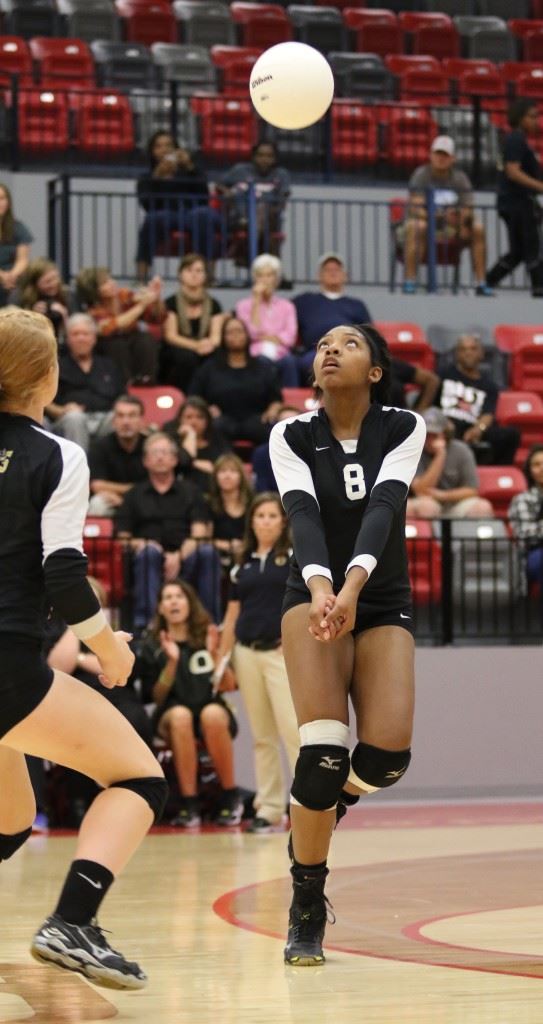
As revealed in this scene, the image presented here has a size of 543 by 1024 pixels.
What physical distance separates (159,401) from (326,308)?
68.4 inches

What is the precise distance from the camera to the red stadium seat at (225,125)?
1664 cm

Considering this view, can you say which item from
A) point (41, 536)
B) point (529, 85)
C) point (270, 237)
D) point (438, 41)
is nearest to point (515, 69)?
point (529, 85)

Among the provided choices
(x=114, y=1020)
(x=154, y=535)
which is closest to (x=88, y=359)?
(x=154, y=535)

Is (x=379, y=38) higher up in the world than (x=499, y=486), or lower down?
higher up

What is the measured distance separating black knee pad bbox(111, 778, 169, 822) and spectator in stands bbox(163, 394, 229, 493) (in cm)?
715

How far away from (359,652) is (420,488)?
7146mm

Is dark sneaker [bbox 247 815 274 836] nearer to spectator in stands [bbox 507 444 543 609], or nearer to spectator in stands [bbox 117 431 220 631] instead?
spectator in stands [bbox 117 431 220 631]

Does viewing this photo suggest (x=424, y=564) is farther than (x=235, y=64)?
No

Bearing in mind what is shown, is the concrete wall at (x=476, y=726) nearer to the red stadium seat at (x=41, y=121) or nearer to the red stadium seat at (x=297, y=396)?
the red stadium seat at (x=297, y=396)

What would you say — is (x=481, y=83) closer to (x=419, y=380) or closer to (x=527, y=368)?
(x=527, y=368)

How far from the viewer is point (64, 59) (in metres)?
17.2

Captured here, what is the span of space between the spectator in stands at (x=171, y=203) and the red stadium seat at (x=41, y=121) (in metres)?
1.61

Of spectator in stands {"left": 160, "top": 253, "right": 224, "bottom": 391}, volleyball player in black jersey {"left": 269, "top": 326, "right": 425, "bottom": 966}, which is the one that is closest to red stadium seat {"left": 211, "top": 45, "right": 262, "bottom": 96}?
spectator in stands {"left": 160, "top": 253, "right": 224, "bottom": 391}

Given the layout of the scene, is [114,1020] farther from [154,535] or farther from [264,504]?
[154,535]
